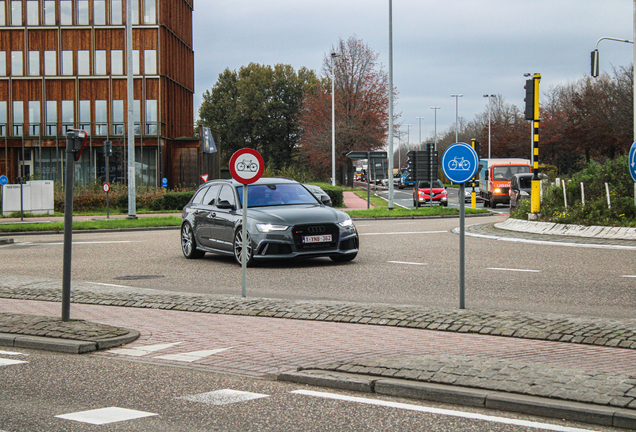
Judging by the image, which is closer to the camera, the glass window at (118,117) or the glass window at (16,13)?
the glass window at (118,117)

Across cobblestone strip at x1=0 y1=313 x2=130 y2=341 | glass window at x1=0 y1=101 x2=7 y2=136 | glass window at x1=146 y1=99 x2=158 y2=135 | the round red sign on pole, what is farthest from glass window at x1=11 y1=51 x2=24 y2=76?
cobblestone strip at x1=0 y1=313 x2=130 y2=341

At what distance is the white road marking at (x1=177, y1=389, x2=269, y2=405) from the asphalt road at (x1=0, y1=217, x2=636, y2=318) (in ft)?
15.2

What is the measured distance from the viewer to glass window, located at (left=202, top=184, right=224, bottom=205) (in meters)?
15.7

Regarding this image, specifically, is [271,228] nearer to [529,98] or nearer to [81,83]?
[529,98]

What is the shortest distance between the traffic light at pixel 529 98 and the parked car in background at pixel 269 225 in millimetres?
8624

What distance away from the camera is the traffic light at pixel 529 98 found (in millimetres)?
20922

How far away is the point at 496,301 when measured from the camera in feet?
32.5

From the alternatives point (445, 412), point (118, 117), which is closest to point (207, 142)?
point (118, 117)

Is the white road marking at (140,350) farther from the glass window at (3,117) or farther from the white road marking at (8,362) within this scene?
the glass window at (3,117)

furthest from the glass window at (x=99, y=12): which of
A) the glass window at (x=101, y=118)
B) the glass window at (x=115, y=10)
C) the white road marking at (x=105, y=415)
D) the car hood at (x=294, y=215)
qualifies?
the white road marking at (x=105, y=415)

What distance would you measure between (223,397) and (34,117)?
53.4 m

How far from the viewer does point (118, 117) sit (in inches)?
2140

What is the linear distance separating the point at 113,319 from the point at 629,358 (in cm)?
541

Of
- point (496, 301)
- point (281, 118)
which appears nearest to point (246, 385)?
point (496, 301)
